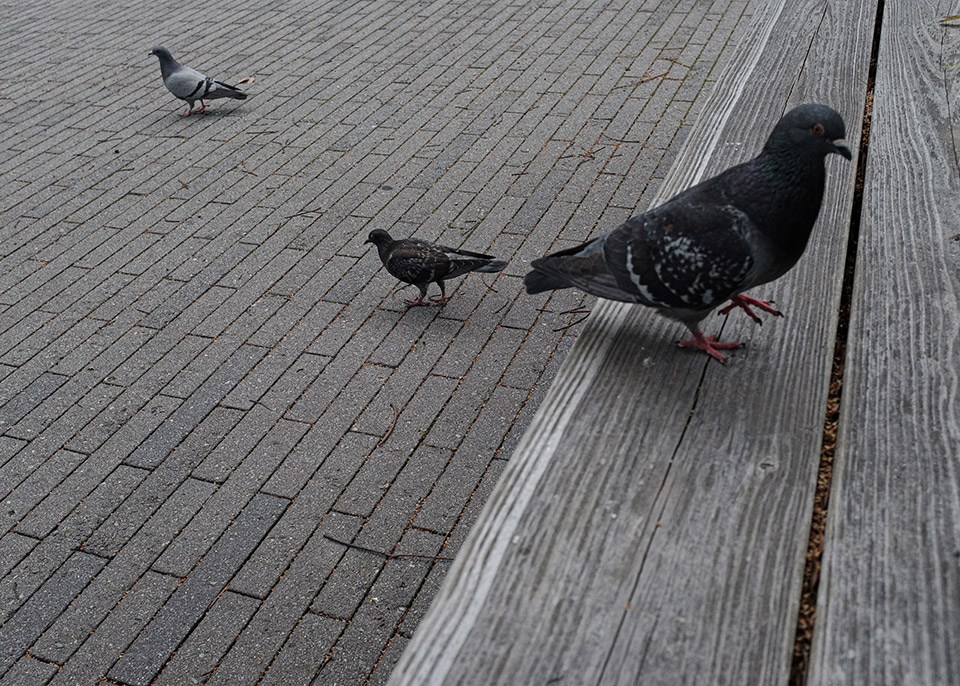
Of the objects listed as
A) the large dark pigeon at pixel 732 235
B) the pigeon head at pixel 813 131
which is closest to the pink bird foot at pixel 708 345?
the large dark pigeon at pixel 732 235

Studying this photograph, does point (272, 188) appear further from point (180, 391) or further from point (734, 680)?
point (734, 680)

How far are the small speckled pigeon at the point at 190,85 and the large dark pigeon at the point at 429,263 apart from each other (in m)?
3.68

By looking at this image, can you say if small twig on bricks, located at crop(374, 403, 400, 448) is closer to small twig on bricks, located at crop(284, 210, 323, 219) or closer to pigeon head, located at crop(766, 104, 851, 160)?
small twig on bricks, located at crop(284, 210, 323, 219)

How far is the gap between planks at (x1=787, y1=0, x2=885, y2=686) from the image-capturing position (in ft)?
4.29

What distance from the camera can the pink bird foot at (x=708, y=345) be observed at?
1.89m

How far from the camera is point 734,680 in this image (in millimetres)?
1223

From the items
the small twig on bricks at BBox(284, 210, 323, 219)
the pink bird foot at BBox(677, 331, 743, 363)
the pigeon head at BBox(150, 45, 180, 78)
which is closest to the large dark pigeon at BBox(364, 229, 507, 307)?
the small twig on bricks at BBox(284, 210, 323, 219)

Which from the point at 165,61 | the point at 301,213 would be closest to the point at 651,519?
the point at 301,213

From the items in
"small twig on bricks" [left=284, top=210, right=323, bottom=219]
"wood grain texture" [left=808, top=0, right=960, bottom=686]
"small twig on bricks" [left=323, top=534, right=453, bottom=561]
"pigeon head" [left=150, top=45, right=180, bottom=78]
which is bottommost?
"small twig on bricks" [left=323, top=534, right=453, bottom=561]

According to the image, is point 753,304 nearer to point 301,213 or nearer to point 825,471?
point 825,471

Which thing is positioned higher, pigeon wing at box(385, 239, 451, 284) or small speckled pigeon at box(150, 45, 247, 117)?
small speckled pigeon at box(150, 45, 247, 117)

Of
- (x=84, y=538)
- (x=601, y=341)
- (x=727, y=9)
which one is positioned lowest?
(x=84, y=538)

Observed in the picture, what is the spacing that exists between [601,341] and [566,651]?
903 millimetres

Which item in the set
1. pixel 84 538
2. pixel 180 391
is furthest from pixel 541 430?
pixel 180 391
